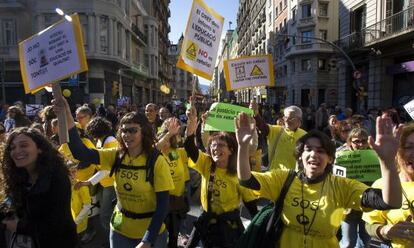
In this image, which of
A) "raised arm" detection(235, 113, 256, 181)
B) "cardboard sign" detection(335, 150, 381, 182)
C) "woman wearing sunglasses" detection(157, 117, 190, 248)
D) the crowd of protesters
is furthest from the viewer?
"woman wearing sunglasses" detection(157, 117, 190, 248)

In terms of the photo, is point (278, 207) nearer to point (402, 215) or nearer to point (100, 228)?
point (402, 215)

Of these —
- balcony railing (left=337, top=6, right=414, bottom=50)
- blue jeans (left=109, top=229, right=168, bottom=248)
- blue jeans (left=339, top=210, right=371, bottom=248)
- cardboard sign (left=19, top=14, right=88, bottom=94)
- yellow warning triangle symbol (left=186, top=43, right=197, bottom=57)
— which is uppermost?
balcony railing (left=337, top=6, right=414, bottom=50)

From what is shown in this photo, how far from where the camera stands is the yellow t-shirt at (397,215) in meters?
2.60

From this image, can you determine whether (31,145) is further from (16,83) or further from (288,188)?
(16,83)

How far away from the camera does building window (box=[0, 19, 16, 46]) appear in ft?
91.4

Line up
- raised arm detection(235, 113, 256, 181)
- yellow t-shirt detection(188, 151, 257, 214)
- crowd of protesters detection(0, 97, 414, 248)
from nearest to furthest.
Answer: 1. crowd of protesters detection(0, 97, 414, 248)
2. raised arm detection(235, 113, 256, 181)
3. yellow t-shirt detection(188, 151, 257, 214)

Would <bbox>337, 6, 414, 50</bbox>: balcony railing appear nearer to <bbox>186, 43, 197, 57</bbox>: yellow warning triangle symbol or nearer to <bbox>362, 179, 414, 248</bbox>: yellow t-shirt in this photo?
<bbox>186, 43, 197, 57</bbox>: yellow warning triangle symbol

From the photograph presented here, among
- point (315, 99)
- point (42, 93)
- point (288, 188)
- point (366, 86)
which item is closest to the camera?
point (288, 188)

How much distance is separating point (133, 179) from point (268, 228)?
1.16 metres

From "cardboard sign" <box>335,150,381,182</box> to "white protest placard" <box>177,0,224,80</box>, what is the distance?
2.07 metres

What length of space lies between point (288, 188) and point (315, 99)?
3981 cm

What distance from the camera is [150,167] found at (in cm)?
312

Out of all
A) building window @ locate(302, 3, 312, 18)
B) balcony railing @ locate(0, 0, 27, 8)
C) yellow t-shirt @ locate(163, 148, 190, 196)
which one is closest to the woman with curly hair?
yellow t-shirt @ locate(163, 148, 190, 196)

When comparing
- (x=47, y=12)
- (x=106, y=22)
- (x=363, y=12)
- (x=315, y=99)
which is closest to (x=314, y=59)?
(x=315, y=99)
